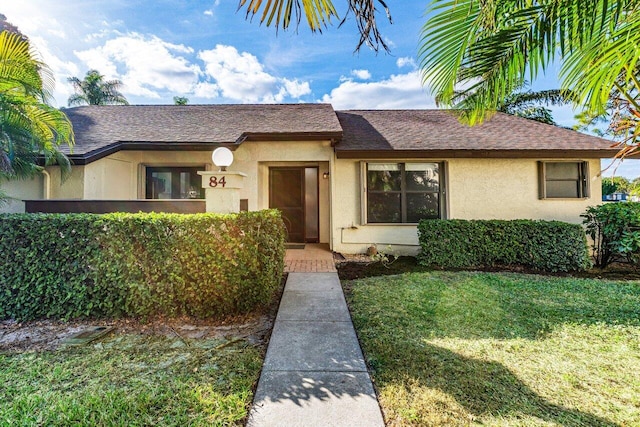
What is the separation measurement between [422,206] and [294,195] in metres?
4.36

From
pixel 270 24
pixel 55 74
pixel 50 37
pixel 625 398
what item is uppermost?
pixel 50 37

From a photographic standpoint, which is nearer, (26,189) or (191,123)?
(26,189)

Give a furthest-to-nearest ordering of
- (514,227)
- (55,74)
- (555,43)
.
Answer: (514,227) → (55,74) → (555,43)

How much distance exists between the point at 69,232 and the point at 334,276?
4.69 metres

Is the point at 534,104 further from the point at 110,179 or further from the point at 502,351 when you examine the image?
the point at 110,179

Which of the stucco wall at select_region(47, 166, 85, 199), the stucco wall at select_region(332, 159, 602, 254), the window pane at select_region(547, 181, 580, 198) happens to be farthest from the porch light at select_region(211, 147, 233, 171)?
the window pane at select_region(547, 181, 580, 198)

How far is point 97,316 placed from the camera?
14.0 feet

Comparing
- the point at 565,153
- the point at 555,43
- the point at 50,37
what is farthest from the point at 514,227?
the point at 50,37

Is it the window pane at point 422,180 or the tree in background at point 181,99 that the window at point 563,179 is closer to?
the window pane at point 422,180

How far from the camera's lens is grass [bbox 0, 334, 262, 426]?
2.31 m

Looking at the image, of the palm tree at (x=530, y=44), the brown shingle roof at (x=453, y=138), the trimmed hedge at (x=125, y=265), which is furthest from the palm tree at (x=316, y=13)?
the brown shingle roof at (x=453, y=138)

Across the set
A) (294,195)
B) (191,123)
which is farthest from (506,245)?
(191,123)

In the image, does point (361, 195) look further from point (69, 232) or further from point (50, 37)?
point (50, 37)

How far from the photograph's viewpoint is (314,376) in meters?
2.81
